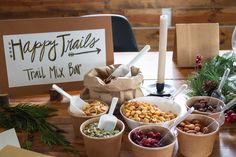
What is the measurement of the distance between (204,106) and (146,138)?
0.25 m

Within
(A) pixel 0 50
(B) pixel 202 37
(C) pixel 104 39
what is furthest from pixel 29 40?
(B) pixel 202 37

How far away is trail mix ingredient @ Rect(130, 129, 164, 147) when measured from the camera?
0.79m

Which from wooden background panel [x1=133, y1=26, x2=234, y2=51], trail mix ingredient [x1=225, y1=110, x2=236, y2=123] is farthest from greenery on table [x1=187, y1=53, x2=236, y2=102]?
wooden background panel [x1=133, y1=26, x2=234, y2=51]

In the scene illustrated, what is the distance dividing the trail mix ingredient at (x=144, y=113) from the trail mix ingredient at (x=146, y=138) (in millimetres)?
64

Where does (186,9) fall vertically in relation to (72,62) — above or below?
above

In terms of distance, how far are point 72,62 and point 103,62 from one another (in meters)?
0.11

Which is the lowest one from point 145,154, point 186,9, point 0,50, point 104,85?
point 145,154

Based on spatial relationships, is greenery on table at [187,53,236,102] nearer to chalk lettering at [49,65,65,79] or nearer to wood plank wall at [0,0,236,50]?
chalk lettering at [49,65,65,79]

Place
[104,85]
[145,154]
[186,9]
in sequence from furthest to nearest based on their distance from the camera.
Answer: [186,9] → [104,85] → [145,154]

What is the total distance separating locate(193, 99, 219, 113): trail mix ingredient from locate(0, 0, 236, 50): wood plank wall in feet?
5.41

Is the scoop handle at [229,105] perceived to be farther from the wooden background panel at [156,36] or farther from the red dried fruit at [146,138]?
the wooden background panel at [156,36]

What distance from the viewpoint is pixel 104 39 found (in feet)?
4.01

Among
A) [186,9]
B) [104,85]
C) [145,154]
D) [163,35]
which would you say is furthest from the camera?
[186,9]

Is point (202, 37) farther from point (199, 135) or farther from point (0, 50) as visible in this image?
point (0, 50)
